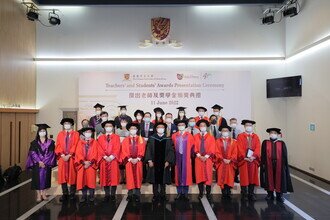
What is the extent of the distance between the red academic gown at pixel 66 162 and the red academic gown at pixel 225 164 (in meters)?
2.85

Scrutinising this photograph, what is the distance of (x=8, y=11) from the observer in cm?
830

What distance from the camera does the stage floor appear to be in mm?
4898

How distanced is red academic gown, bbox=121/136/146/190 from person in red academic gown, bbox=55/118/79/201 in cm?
99

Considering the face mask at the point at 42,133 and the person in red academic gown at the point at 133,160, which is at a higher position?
the face mask at the point at 42,133

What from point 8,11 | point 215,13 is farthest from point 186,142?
point 8,11

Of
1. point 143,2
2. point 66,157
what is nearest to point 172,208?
point 66,157

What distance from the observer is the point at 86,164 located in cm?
569

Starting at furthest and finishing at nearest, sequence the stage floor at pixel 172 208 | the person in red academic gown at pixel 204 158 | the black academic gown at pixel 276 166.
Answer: the person in red academic gown at pixel 204 158
the black academic gown at pixel 276 166
the stage floor at pixel 172 208

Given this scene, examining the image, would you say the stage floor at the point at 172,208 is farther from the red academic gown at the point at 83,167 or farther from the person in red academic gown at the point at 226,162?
the red academic gown at the point at 83,167

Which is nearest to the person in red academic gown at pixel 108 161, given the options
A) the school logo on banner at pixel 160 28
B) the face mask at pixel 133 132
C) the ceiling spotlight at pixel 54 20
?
the face mask at pixel 133 132

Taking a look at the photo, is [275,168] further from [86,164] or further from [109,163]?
[86,164]

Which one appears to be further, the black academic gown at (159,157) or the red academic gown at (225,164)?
the red academic gown at (225,164)

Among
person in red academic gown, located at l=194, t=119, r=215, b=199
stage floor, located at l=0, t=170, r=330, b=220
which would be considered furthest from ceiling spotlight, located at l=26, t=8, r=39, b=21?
person in red academic gown, located at l=194, t=119, r=215, b=199

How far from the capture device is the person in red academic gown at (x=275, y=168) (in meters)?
Result: 5.61
